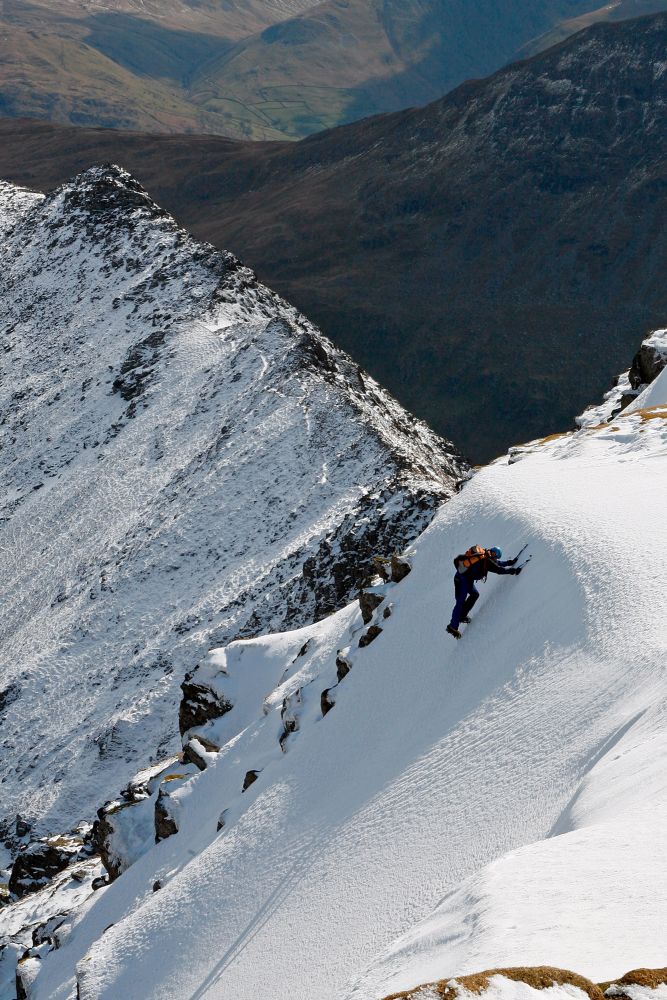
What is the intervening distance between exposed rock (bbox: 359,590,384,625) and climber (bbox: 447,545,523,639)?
18.6 ft

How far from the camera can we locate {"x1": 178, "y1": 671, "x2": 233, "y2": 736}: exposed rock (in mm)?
30938

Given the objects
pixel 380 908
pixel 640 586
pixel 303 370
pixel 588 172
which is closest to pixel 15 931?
pixel 380 908

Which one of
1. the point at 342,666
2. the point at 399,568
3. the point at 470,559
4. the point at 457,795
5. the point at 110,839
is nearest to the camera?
the point at 457,795

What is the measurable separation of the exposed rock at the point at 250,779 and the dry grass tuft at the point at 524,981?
1569 cm

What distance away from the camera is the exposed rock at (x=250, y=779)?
24094mm

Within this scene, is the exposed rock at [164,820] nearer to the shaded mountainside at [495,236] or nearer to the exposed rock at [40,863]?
the exposed rock at [40,863]

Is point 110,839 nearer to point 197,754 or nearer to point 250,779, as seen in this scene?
point 197,754

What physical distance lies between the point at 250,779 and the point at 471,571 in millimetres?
8696

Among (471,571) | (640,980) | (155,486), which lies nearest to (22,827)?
(155,486)

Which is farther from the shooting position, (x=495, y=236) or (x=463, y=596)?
(x=495, y=236)

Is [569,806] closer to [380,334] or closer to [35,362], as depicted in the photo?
[35,362]

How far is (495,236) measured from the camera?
147250 mm

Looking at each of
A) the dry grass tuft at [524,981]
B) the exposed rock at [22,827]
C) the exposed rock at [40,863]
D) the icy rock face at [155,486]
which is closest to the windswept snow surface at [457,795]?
the dry grass tuft at [524,981]

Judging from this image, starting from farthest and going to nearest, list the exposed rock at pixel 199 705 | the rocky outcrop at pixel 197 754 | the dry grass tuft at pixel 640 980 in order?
the exposed rock at pixel 199 705, the rocky outcrop at pixel 197 754, the dry grass tuft at pixel 640 980
